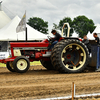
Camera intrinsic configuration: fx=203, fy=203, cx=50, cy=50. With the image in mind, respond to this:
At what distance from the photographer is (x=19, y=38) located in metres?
21.6

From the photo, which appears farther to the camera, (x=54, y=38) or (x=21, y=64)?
(x=54, y=38)

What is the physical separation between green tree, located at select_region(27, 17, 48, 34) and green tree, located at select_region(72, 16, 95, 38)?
11030mm

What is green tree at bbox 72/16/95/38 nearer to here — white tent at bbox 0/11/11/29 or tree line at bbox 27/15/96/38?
tree line at bbox 27/15/96/38

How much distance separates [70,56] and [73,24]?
69.9 metres

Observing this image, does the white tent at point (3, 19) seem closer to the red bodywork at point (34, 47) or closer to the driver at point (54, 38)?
the red bodywork at point (34, 47)

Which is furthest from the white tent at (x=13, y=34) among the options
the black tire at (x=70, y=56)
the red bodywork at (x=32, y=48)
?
the black tire at (x=70, y=56)

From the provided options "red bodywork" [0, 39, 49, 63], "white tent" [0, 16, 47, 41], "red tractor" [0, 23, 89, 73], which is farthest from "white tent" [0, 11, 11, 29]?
"red bodywork" [0, 39, 49, 63]

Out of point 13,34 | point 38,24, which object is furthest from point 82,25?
point 13,34

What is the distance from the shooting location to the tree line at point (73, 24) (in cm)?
7053

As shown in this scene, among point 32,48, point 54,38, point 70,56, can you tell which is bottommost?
point 70,56

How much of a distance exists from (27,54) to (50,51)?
0.90m

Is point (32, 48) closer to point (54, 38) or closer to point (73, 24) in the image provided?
point (54, 38)

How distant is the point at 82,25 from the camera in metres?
77.2

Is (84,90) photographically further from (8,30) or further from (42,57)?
(8,30)
